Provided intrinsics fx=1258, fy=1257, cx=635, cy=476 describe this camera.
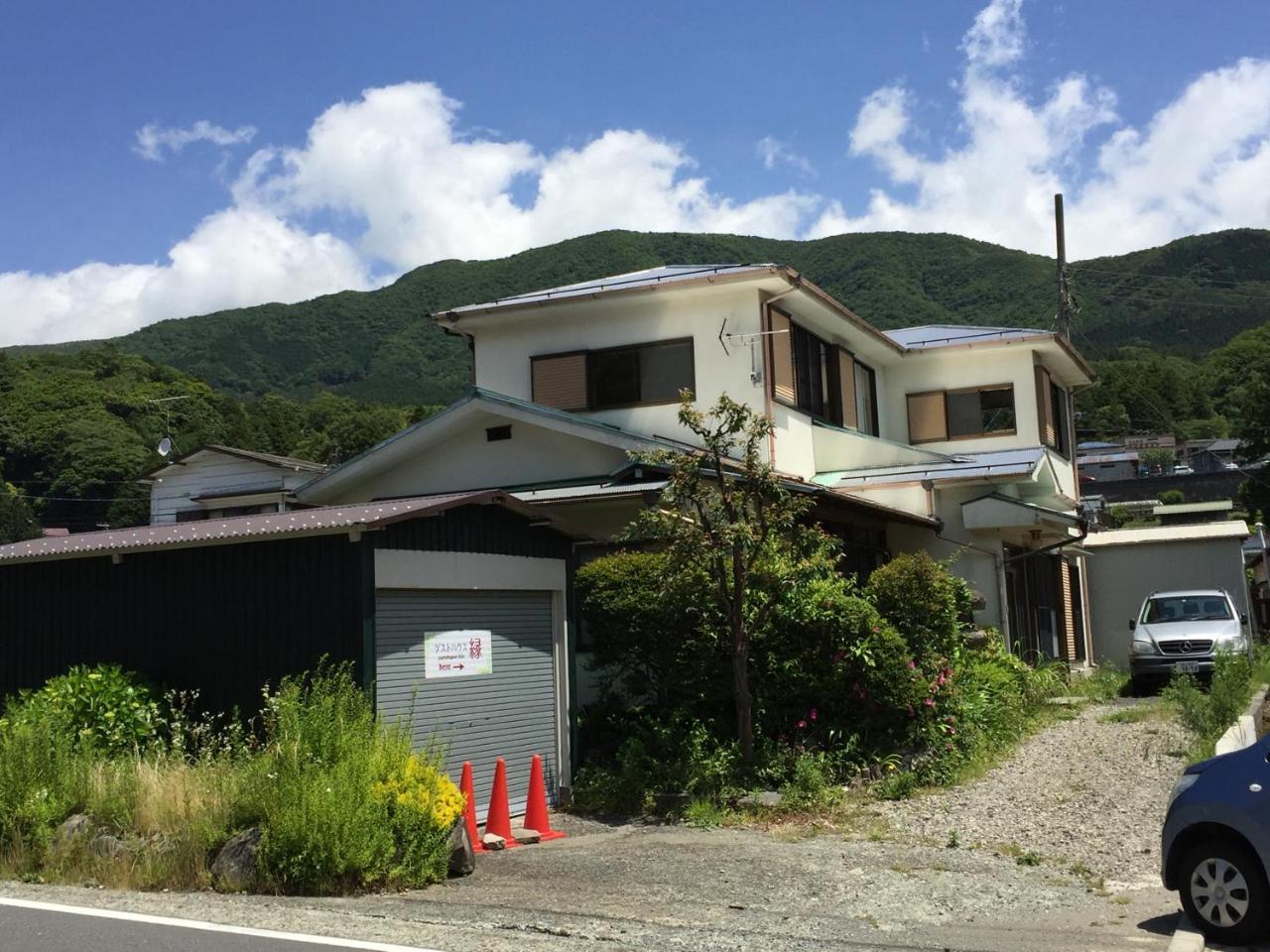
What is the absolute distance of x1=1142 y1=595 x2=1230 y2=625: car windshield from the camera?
21625 mm

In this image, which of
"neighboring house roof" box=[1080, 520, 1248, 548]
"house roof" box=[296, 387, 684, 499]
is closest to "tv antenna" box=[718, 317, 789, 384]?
"house roof" box=[296, 387, 684, 499]

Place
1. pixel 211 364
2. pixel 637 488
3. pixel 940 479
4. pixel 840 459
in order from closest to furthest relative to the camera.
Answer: pixel 637 488 → pixel 940 479 → pixel 840 459 → pixel 211 364

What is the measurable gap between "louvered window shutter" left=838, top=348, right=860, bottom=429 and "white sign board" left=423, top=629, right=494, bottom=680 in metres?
12.0

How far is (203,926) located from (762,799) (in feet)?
19.5

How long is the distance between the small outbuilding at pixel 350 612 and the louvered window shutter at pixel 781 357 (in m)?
7.04

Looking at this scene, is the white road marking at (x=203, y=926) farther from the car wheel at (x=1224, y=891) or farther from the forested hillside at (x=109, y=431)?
the forested hillside at (x=109, y=431)

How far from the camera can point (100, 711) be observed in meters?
11.4

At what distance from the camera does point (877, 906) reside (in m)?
8.51

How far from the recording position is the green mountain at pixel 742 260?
85188 mm

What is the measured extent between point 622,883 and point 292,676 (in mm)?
3776

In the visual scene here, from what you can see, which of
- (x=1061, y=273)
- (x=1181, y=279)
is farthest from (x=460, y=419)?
(x=1181, y=279)

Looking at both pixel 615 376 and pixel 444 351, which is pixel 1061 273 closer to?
pixel 615 376

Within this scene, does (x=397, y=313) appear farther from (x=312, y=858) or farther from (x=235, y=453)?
(x=312, y=858)

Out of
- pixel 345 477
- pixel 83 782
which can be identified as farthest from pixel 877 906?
pixel 345 477
